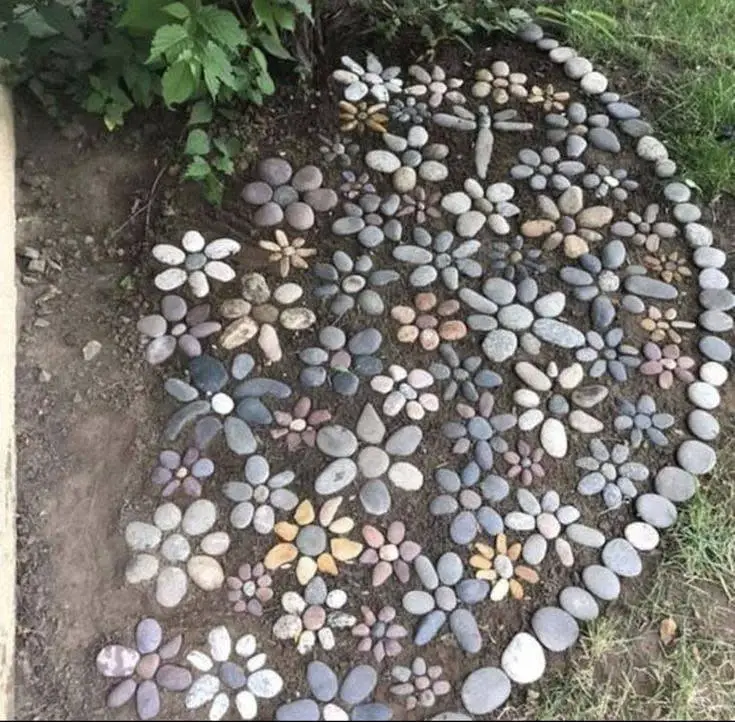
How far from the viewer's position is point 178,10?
1.88 metres

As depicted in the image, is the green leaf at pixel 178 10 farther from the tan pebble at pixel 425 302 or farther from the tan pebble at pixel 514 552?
the tan pebble at pixel 514 552

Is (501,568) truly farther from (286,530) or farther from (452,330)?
(452,330)

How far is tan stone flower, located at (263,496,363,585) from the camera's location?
174 cm

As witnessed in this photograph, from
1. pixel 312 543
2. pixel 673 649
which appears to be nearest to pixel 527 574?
pixel 673 649

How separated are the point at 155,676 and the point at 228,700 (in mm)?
119

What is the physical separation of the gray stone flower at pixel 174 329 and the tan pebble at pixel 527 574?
28.1 inches

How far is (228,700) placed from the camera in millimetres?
1587

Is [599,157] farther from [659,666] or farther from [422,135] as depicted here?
[659,666]

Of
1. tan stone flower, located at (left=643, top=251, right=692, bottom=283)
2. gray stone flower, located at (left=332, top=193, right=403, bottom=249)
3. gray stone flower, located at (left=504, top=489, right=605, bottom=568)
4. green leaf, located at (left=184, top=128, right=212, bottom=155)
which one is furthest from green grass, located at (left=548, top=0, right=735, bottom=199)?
green leaf, located at (left=184, top=128, right=212, bottom=155)

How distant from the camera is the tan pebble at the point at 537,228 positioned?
2184 mm

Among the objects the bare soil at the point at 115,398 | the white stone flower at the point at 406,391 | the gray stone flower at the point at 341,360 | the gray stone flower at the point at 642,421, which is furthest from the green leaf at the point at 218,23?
the gray stone flower at the point at 642,421

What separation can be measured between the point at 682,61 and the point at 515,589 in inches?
57.0

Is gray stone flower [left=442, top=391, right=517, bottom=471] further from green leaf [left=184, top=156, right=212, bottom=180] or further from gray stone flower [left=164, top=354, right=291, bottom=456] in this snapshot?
green leaf [left=184, top=156, right=212, bottom=180]

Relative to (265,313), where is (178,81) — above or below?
above
